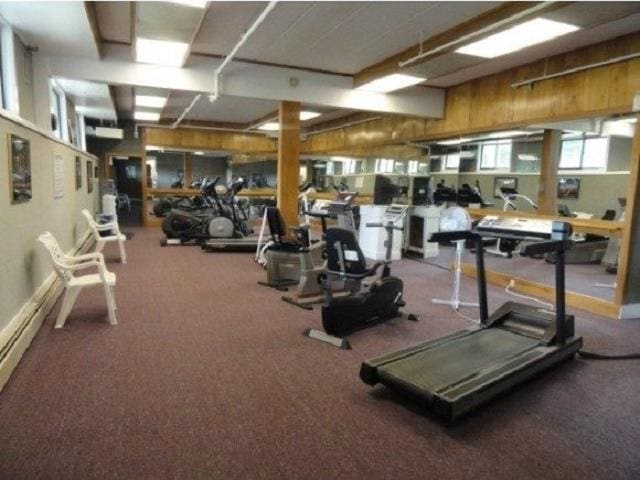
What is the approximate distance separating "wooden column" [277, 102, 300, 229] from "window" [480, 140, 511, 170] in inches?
126

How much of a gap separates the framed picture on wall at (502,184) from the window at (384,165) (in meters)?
2.57

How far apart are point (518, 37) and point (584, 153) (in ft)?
6.27

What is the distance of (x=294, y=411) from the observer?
2.46m

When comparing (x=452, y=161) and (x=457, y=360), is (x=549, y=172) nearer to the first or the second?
(x=452, y=161)

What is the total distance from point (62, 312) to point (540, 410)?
383 centimetres

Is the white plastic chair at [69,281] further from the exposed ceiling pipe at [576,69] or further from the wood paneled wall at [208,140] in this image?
the wood paneled wall at [208,140]

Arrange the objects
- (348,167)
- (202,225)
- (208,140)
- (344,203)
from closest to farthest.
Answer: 1. (344,203)
2. (202,225)
3. (348,167)
4. (208,140)

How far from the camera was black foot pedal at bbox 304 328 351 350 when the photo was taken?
3.40 meters

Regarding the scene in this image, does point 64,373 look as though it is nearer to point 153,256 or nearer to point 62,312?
point 62,312

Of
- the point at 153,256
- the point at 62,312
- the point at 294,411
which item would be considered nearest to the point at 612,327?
the point at 294,411

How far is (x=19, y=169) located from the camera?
339 cm

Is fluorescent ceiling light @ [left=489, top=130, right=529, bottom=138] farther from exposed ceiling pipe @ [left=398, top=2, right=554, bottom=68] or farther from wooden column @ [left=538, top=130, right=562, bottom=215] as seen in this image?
exposed ceiling pipe @ [left=398, top=2, right=554, bottom=68]

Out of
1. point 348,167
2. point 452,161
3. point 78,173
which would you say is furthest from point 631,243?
point 78,173

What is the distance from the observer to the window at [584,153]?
5.16 meters
